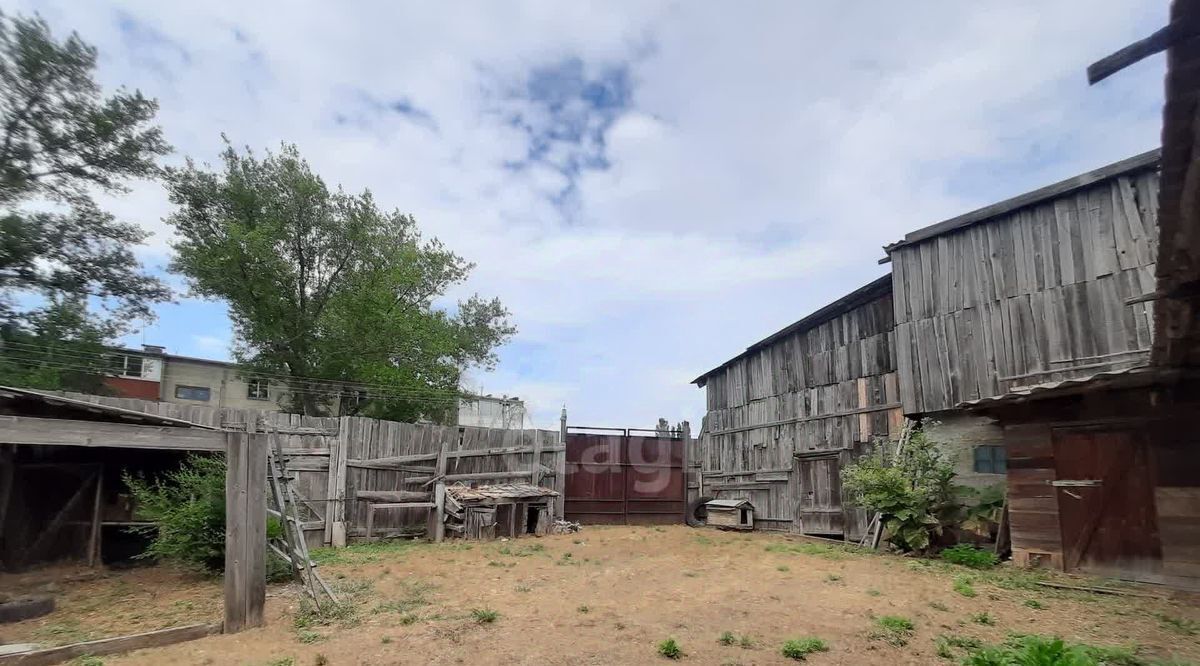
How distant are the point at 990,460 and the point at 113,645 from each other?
12.0 metres

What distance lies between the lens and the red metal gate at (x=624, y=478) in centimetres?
1736

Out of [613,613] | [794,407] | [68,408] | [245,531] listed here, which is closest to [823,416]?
[794,407]

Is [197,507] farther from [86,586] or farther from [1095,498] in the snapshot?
[1095,498]

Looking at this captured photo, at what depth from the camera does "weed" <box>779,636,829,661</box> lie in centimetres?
516

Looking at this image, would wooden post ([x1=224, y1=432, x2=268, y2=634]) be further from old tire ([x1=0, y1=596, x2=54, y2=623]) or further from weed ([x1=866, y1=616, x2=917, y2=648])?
weed ([x1=866, y1=616, x2=917, y2=648])

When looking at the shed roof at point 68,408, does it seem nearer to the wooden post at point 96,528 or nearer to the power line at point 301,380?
the wooden post at point 96,528

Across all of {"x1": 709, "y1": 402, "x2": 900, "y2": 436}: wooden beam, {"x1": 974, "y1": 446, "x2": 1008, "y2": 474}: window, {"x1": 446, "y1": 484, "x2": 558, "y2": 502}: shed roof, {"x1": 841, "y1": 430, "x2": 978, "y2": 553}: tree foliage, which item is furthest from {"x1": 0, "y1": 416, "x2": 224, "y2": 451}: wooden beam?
{"x1": 709, "y1": 402, "x2": 900, "y2": 436}: wooden beam

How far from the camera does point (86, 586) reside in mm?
8648

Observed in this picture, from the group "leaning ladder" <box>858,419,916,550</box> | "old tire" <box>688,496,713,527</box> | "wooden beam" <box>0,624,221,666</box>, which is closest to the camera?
"wooden beam" <box>0,624,221,666</box>

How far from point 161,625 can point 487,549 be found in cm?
615

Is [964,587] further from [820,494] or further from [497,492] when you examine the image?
[497,492]

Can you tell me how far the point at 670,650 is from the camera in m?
5.20

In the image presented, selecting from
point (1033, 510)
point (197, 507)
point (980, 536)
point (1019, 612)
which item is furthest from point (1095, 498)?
point (197, 507)

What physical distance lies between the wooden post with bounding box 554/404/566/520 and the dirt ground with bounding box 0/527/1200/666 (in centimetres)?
586
